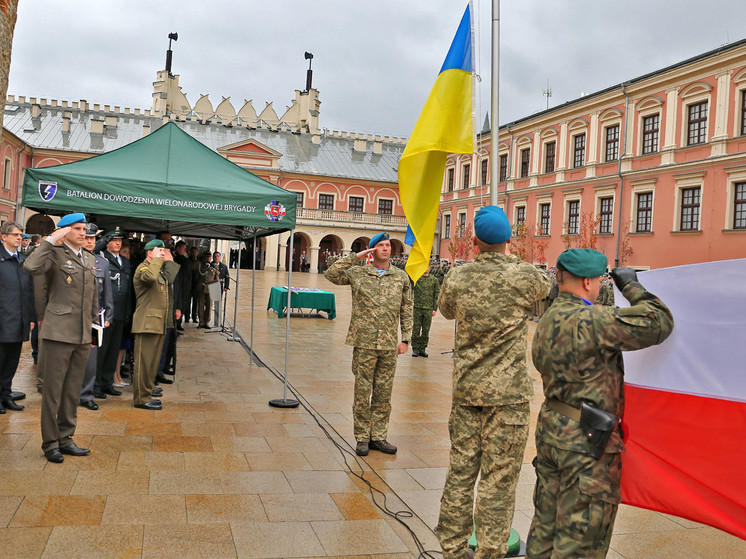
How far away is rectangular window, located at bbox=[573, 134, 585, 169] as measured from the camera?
35.8 meters

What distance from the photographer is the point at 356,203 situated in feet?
191

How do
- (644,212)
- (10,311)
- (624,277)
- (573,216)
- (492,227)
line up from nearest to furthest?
(624,277) < (492,227) < (10,311) < (644,212) < (573,216)

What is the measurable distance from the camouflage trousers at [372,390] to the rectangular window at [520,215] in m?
35.9

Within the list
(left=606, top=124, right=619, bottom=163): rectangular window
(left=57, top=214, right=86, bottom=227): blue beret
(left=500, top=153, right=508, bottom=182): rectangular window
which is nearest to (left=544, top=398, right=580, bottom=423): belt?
(left=57, top=214, right=86, bottom=227): blue beret

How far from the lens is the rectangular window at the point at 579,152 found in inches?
1411

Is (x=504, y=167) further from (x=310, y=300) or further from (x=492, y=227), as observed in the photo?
(x=492, y=227)

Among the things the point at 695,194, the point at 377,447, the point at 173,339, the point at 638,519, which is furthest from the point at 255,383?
the point at 695,194

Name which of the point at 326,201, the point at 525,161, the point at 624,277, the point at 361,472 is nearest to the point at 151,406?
the point at 361,472

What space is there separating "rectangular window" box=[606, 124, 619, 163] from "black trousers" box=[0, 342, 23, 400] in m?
32.2

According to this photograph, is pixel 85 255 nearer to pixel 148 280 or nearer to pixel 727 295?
pixel 148 280

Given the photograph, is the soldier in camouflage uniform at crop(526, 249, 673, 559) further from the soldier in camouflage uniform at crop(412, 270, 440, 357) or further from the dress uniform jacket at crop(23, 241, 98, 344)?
the soldier in camouflage uniform at crop(412, 270, 440, 357)

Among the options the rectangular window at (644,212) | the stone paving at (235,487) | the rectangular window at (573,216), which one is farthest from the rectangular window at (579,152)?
the stone paving at (235,487)

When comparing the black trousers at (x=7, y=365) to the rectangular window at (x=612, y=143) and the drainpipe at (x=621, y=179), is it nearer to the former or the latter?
the drainpipe at (x=621, y=179)

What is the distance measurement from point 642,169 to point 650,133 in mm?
1837
